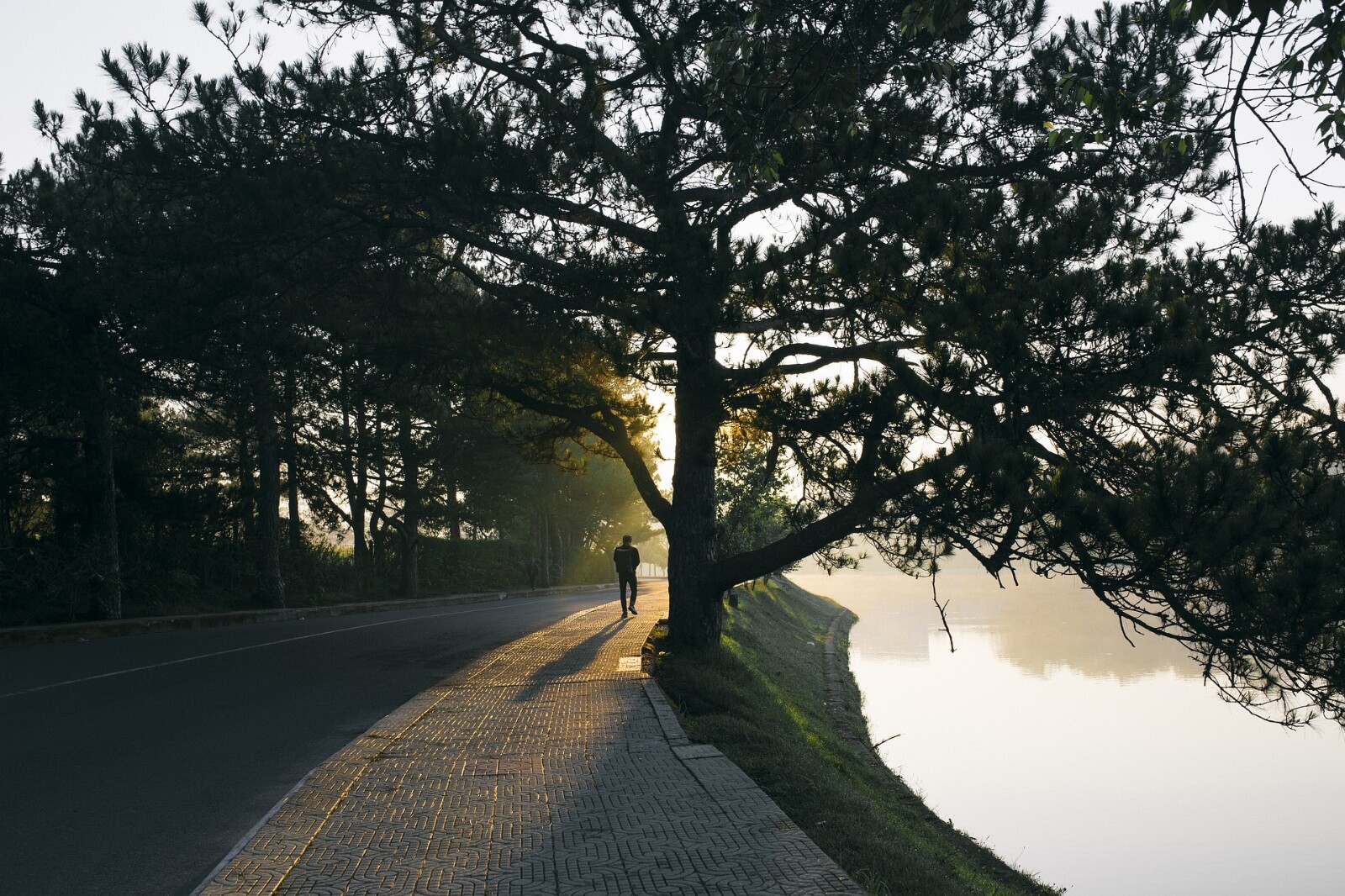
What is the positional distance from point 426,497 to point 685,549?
2197 cm

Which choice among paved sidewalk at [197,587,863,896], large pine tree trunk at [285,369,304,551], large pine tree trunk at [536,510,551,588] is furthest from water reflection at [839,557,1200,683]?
large pine tree trunk at [285,369,304,551]

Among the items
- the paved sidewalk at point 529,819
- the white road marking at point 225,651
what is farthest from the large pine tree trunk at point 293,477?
the paved sidewalk at point 529,819

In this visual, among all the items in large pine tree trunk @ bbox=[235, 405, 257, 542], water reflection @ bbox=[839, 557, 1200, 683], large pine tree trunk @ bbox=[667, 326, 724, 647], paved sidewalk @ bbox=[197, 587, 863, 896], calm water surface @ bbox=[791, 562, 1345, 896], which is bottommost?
calm water surface @ bbox=[791, 562, 1345, 896]

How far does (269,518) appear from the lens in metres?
25.4

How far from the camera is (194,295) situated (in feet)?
37.6

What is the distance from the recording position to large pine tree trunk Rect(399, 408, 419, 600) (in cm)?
3234

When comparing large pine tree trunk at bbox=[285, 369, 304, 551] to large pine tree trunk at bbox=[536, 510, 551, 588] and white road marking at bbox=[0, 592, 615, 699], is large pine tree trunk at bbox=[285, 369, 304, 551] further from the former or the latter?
large pine tree trunk at bbox=[536, 510, 551, 588]

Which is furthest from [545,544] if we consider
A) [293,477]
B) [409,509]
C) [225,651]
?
[225,651]

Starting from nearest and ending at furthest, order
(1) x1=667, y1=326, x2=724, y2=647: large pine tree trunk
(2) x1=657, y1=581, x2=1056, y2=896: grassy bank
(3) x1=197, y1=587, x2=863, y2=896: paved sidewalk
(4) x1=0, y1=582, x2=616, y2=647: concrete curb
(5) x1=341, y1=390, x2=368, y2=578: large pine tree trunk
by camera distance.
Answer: (3) x1=197, y1=587, x2=863, y2=896: paved sidewalk → (2) x1=657, y1=581, x2=1056, y2=896: grassy bank → (1) x1=667, y1=326, x2=724, y2=647: large pine tree trunk → (4) x1=0, y1=582, x2=616, y2=647: concrete curb → (5) x1=341, y1=390, x2=368, y2=578: large pine tree trunk

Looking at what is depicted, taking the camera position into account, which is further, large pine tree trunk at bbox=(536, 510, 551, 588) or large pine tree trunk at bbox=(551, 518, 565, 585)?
→ large pine tree trunk at bbox=(551, 518, 565, 585)

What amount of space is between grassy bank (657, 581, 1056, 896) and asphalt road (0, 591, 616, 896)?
9.87 ft

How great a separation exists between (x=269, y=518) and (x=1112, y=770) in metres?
19.3

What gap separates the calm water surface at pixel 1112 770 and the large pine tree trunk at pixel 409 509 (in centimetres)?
1436

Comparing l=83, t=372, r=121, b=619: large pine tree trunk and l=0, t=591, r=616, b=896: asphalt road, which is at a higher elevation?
l=83, t=372, r=121, b=619: large pine tree trunk
